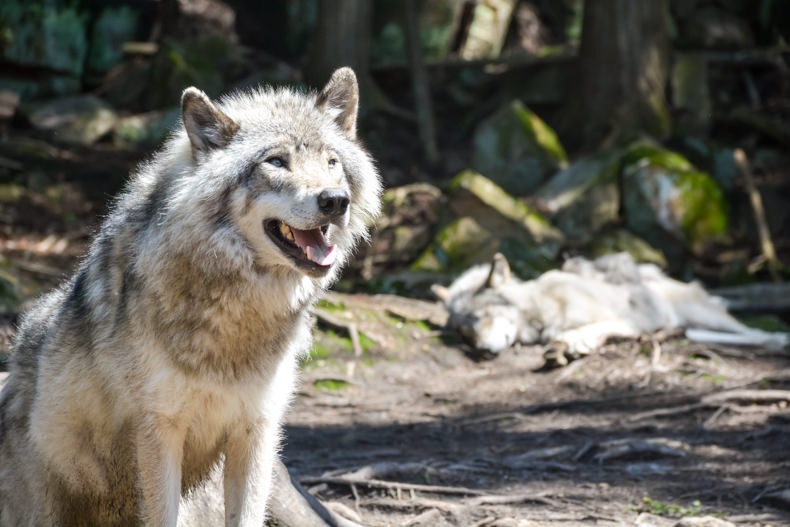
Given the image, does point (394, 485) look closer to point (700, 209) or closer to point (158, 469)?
point (158, 469)

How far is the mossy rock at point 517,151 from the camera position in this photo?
13734mm

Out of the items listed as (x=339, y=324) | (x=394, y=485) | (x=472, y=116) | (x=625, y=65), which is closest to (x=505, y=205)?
(x=625, y=65)

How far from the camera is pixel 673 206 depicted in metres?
12.0

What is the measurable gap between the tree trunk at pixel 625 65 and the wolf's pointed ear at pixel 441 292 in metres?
5.10

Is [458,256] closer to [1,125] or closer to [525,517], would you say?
[525,517]

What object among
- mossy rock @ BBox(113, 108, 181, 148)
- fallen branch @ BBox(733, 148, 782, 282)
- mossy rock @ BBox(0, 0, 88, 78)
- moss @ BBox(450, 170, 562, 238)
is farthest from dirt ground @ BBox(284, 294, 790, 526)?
mossy rock @ BBox(0, 0, 88, 78)

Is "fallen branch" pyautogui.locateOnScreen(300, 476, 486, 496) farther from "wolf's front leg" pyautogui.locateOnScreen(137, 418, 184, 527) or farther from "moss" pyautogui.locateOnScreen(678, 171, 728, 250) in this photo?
"moss" pyautogui.locateOnScreen(678, 171, 728, 250)

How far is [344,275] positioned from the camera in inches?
460

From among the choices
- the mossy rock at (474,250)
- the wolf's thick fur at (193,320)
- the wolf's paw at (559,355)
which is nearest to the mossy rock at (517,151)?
the mossy rock at (474,250)

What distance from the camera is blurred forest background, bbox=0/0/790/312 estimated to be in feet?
38.4

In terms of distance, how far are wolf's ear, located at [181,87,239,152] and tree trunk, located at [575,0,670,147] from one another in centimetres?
1082

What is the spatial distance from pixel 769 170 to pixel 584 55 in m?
3.79

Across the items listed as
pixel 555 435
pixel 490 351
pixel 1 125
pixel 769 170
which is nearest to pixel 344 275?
pixel 490 351

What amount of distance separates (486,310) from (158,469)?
605 cm
